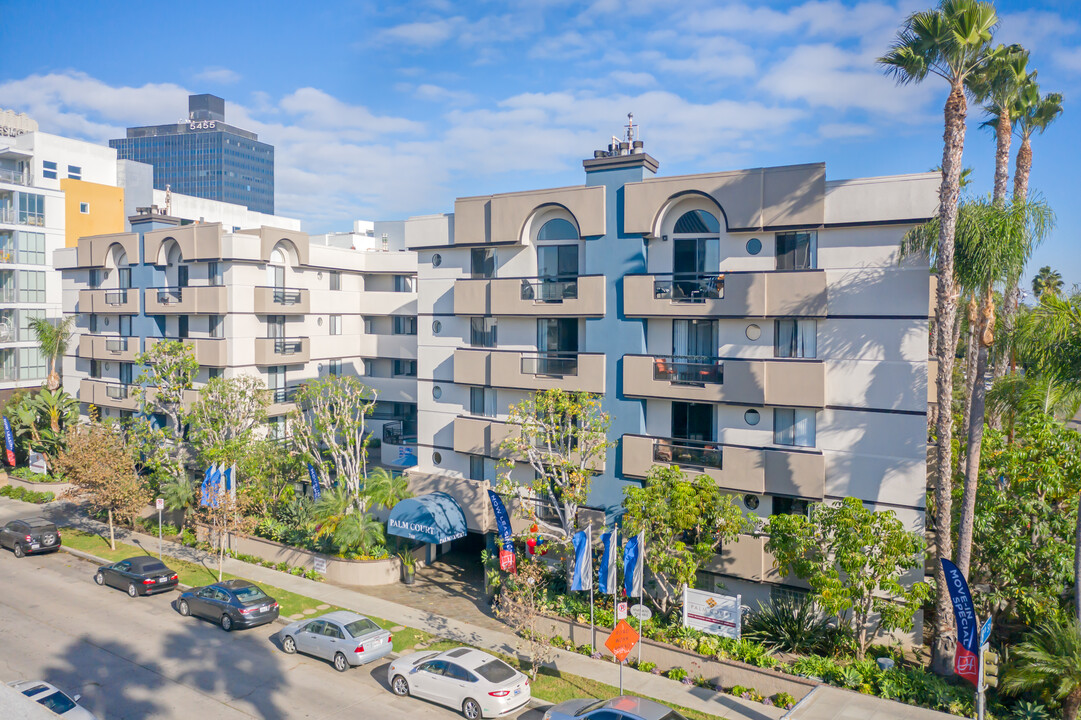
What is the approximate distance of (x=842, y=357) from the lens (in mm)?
23219

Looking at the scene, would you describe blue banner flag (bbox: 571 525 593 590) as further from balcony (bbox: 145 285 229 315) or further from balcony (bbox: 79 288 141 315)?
balcony (bbox: 79 288 141 315)

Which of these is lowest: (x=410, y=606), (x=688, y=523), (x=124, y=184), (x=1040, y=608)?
(x=410, y=606)

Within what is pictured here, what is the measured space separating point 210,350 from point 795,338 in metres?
29.0

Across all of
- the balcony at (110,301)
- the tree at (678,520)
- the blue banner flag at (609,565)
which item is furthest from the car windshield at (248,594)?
the balcony at (110,301)

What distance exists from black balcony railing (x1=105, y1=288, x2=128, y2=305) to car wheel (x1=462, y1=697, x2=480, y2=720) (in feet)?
113

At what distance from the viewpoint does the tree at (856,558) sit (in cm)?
2012

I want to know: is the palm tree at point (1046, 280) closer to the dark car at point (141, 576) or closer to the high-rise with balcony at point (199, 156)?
the dark car at point (141, 576)

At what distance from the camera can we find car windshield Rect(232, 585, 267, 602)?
25.1 m

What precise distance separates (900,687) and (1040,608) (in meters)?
4.30

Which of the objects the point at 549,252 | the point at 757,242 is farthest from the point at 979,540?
the point at 549,252

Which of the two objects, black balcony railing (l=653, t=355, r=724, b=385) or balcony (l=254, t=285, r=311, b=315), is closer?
black balcony railing (l=653, t=355, r=724, b=385)

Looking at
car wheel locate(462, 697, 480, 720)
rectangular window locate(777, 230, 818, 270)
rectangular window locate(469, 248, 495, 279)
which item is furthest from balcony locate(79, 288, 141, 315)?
rectangular window locate(777, 230, 818, 270)

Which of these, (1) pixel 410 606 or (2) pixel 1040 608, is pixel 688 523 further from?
(1) pixel 410 606

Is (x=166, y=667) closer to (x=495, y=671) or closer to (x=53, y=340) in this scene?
(x=495, y=671)
